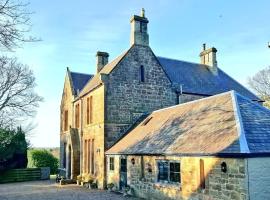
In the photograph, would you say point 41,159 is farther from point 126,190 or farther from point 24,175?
point 126,190

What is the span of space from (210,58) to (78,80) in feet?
44.5

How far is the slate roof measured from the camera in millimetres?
32013

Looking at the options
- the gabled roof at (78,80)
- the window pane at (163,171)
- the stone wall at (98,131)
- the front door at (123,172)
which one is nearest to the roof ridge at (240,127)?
the window pane at (163,171)

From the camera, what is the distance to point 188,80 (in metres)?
28.9

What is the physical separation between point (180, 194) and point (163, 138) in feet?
11.6

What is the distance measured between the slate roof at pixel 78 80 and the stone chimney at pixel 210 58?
12.0 meters

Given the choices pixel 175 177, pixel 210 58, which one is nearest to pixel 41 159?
pixel 210 58

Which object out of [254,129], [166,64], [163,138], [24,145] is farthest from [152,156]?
[24,145]

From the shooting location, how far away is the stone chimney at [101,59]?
30255 millimetres

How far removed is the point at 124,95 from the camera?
78.5 feet

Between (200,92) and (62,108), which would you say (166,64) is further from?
(62,108)

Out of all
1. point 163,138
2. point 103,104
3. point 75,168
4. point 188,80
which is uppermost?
point 188,80

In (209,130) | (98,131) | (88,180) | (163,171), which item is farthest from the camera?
(88,180)

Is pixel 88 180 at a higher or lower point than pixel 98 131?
lower
